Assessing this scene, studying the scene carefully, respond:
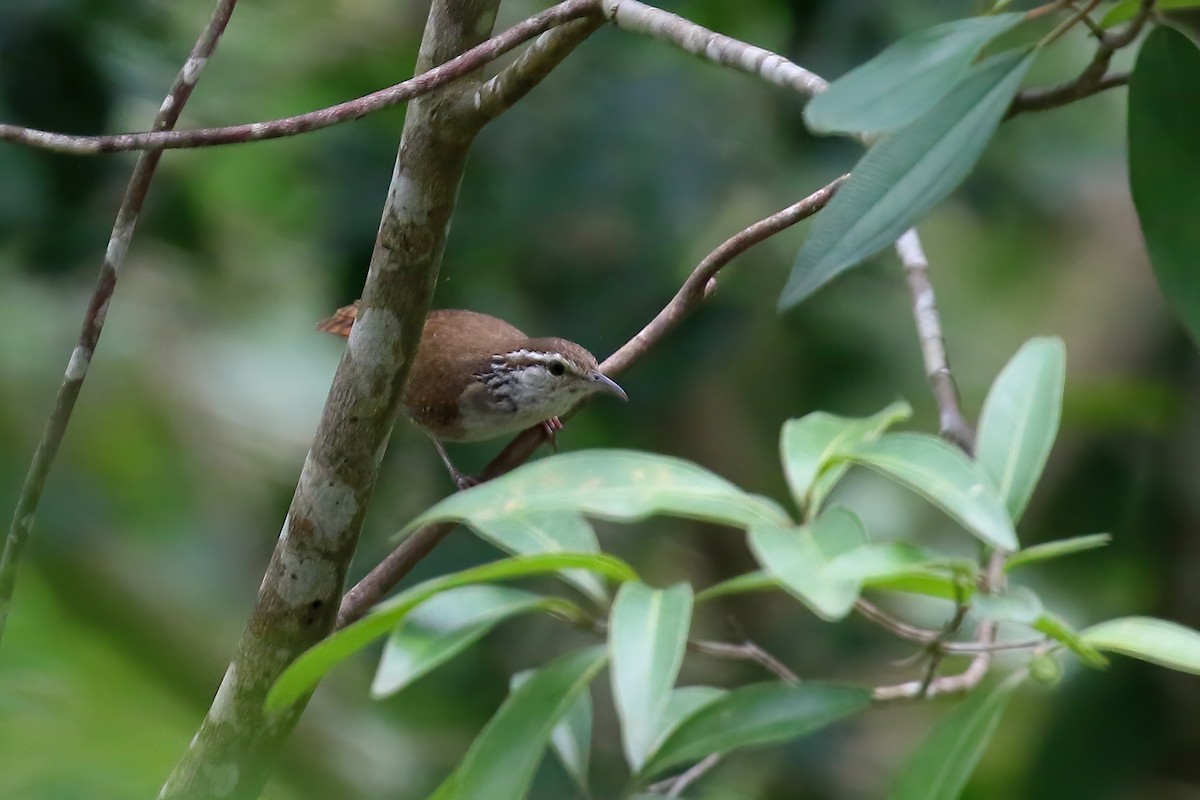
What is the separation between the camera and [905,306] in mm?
4898

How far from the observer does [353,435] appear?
2.30 metres

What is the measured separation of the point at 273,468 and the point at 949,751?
4.06 metres

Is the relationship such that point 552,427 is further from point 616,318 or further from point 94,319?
point 94,319

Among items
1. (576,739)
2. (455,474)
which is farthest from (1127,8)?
(455,474)

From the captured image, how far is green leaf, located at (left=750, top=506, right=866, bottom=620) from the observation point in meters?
1.17

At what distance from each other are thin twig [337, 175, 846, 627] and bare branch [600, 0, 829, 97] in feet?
0.76

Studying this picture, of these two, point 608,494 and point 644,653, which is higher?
point 608,494

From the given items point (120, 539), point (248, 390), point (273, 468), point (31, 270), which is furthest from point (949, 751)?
point (248, 390)

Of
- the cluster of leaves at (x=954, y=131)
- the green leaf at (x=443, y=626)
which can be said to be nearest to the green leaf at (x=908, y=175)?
the cluster of leaves at (x=954, y=131)

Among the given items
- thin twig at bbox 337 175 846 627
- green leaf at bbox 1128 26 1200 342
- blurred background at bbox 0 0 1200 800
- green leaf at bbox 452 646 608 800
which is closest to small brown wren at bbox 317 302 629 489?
blurred background at bbox 0 0 1200 800

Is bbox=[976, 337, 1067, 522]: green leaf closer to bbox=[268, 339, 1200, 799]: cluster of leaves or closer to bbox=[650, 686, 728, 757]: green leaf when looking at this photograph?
bbox=[268, 339, 1200, 799]: cluster of leaves

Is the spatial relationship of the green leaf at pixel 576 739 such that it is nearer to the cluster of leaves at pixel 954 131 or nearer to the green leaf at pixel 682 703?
the green leaf at pixel 682 703

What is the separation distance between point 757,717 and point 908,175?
2.27ft

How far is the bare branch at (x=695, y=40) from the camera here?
2.15 meters
